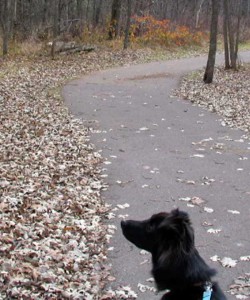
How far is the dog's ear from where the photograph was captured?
330cm

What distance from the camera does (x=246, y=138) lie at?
42.8 ft

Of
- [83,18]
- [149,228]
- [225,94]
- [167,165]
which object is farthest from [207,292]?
Result: [83,18]

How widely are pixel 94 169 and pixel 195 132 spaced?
4.93 m

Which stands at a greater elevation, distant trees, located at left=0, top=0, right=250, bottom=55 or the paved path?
distant trees, located at left=0, top=0, right=250, bottom=55

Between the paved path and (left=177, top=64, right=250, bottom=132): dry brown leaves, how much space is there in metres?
0.62

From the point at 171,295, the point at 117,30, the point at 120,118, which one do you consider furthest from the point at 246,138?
the point at 117,30

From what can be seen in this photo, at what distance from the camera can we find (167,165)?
1053 centimetres

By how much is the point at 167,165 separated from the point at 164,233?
7.14 metres

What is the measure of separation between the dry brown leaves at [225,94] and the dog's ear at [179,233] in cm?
1124

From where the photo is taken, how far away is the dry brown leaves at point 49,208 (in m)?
5.32

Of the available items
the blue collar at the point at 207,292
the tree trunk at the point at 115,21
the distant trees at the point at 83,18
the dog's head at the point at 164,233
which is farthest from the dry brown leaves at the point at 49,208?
the tree trunk at the point at 115,21

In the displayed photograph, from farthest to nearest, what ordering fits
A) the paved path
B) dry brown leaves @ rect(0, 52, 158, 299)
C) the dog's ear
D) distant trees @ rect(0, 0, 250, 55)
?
distant trees @ rect(0, 0, 250, 55) < the paved path < dry brown leaves @ rect(0, 52, 158, 299) < the dog's ear

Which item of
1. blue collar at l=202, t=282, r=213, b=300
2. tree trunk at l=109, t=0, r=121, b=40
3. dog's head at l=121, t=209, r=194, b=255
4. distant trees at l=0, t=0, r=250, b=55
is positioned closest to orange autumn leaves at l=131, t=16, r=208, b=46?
tree trunk at l=109, t=0, r=121, b=40

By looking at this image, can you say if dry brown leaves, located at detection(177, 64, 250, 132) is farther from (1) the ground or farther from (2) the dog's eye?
(2) the dog's eye
